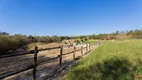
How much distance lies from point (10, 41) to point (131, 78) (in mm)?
25812

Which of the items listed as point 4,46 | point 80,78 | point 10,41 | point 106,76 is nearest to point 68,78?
point 80,78

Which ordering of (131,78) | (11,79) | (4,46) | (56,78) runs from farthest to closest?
(4,46), (11,79), (56,78), (131,78)

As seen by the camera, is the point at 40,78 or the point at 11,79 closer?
the point at 40,78

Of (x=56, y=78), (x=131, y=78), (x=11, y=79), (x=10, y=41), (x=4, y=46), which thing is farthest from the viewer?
(x=10, y=41)

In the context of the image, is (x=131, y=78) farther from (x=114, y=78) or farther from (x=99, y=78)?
(x=99, y=78)

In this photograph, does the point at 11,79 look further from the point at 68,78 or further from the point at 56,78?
the point at 68,78

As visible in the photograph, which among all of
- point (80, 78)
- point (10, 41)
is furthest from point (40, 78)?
point (10, 41)

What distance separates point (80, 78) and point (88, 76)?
40 cm

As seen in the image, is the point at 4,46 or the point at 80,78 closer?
the point at 80,78

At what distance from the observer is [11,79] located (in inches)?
310

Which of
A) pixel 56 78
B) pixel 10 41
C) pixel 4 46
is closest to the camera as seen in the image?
pixel 56 78

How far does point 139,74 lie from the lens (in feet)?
23.4

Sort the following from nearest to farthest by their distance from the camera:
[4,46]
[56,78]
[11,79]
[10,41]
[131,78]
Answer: [131,78] → [56,78] → [11,79] → [4,46] → [10,41]

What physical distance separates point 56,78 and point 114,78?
226 centimetres
